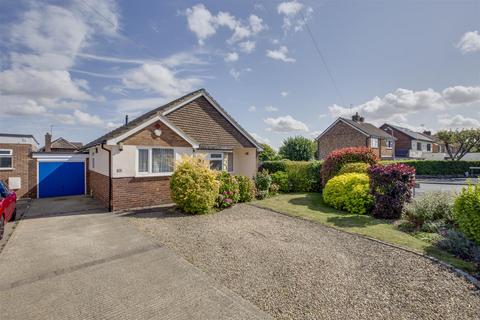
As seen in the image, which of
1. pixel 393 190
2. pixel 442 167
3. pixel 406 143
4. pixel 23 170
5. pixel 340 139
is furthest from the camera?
pixel 406 143

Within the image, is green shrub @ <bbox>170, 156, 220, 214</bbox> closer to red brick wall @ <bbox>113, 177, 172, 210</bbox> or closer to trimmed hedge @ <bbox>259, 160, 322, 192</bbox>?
red brick wall @ <bbox>113, 177, 172, 210</bbox>

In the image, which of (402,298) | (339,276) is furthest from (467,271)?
(339,276)

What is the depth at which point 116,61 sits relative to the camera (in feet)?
35.8

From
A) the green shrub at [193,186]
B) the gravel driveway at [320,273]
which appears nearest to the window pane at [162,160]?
the green shrub at [193,186]

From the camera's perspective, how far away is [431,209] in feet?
25.4

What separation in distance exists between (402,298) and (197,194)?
22.5 feet

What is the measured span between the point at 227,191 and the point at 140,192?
380 centimetres

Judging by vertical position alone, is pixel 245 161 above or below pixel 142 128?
below

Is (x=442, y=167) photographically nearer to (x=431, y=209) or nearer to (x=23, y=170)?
(x=431, y=209)

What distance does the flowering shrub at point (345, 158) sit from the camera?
1238cm

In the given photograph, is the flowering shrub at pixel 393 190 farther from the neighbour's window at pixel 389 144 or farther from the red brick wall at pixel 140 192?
the neighbour's window at pixel 389 144

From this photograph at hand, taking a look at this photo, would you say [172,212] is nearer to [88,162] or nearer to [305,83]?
[88,162]

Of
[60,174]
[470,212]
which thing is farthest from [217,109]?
[470,212]

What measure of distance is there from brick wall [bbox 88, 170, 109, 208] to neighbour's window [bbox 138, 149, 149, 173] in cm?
168
